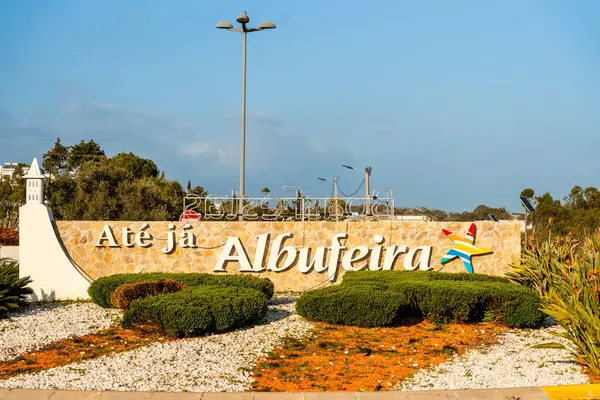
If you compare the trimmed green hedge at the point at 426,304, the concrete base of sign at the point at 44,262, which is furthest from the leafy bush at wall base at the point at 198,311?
the concrete base of sign at the point at 44,262

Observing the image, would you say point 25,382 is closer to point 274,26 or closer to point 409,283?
point 409,283

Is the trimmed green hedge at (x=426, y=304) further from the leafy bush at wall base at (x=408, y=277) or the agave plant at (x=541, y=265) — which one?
the leafy bush at wall base at (x=408, y=277)

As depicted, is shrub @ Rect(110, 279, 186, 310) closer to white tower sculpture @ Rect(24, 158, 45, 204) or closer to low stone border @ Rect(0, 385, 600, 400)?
white tower sculpture @ Rect(24, 158, 45, 204)

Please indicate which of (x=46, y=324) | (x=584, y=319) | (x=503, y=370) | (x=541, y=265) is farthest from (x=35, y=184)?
(x=584, y=319)

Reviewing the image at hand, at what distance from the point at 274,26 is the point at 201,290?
32.5 feet

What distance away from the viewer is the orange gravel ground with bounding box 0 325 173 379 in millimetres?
10164

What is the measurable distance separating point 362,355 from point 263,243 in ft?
25.3

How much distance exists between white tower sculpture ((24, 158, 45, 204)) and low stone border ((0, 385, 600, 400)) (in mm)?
10270

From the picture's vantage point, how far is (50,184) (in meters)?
36.7

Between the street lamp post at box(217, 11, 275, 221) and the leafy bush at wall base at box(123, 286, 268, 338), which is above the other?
the street lamp post at box(217, 11, 275, 221)

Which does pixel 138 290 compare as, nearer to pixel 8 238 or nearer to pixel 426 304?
pixel 426 304

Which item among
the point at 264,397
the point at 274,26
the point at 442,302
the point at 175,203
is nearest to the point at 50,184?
the point at 175,203

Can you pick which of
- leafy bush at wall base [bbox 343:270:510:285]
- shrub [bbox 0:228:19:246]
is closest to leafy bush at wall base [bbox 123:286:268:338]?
leafy bush at wall base [bbox 343:270:510:285]

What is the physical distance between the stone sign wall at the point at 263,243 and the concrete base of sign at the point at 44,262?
1.71 feet
